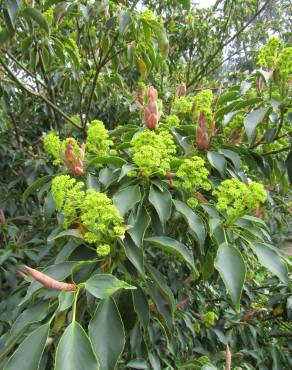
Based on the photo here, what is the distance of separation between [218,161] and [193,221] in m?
0.29

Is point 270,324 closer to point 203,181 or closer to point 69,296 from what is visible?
point 203,181

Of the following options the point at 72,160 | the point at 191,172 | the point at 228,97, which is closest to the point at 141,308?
the point at 191,172

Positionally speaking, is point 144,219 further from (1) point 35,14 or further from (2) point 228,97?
(1) point 35,14

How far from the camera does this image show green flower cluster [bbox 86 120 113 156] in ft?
4.61

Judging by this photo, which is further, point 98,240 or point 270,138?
point 270,138

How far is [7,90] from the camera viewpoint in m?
2.51

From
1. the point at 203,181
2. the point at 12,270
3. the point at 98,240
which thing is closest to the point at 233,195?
the point at 203,181

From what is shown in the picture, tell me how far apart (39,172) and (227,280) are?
1.76 m

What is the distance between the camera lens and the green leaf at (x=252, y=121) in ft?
4.36

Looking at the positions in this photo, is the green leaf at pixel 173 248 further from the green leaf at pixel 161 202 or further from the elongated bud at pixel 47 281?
the elongated bud at pixel 47 281

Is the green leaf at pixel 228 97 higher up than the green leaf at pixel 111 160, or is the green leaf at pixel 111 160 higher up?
the green leaf at pixel 228 97

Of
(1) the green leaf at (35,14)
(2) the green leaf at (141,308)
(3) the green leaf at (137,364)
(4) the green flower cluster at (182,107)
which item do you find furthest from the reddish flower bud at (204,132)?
(3) the green leaf at (137,364)

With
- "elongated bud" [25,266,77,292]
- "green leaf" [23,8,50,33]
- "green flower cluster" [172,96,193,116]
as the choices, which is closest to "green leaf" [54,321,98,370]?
"elongated bud" [25,266,77,292]

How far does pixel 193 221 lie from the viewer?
46.6 inches
